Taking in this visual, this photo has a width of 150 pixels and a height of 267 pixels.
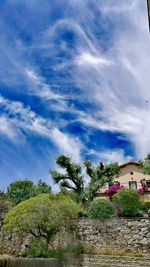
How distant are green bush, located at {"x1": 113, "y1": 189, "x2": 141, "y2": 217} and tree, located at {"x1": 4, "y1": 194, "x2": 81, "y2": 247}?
5317 millimetres

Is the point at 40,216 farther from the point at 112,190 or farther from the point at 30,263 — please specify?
the point at 112,190

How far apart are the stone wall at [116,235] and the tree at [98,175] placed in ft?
31.6

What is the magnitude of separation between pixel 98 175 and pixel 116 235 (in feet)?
41.4

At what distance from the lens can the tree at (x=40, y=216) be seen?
21.2m

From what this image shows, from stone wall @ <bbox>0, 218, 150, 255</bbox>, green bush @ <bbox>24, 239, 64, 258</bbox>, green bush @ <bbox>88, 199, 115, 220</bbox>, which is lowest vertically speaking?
green bush @ <bbox>24, 239, 64, 258</bbox>

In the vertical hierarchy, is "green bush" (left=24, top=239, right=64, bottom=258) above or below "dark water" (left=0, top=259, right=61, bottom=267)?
above

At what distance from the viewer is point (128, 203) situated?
26688mm

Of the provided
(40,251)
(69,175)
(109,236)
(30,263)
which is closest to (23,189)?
(69,175)

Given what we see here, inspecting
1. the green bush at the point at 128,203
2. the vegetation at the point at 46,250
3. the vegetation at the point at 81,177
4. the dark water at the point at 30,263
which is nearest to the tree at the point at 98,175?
the vegetation at the point at 81,177

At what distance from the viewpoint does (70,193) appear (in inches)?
1357

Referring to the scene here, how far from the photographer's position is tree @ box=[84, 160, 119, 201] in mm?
35031

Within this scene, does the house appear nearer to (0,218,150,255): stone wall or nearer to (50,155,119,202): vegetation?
(50,155,119,202): vegetation

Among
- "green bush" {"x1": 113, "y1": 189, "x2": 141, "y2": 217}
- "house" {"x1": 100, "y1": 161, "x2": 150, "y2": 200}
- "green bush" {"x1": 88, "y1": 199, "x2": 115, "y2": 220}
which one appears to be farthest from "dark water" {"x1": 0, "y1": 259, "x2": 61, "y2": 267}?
"house" {"x1": 100, "y1": 161, "x2": 150, "y2": 200}

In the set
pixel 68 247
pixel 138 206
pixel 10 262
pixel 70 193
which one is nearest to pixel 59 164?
pixel 70 193
